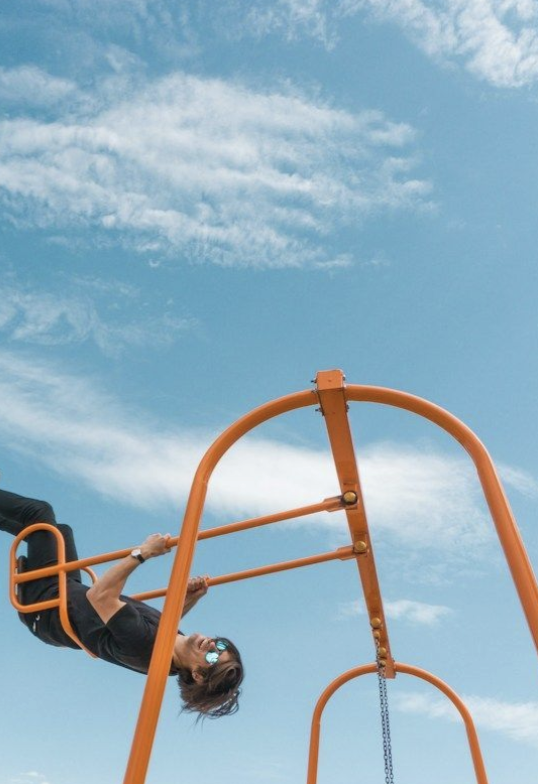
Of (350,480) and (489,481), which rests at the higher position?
(350,480)

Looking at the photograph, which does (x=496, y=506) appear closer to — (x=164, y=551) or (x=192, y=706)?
(x=164, y=551)

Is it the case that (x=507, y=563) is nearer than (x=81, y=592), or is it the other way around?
(x=507, y=563)

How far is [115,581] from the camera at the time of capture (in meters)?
4.64

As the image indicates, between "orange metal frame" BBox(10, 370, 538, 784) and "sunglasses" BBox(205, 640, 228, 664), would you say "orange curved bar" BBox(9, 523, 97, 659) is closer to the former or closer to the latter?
"orange metal frame" BBox(10, 370, 538, 784)

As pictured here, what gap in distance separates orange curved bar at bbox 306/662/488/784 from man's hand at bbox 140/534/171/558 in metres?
2.09

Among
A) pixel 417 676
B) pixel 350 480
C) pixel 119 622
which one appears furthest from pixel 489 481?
pixel 417 676

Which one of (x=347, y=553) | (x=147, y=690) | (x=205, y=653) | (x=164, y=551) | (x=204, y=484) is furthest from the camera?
(x=205, y=653)

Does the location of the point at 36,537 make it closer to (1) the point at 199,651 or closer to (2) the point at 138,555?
(2) the point at 138,555

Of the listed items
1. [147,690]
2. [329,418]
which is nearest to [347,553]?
[329,418]

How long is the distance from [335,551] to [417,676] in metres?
1.59

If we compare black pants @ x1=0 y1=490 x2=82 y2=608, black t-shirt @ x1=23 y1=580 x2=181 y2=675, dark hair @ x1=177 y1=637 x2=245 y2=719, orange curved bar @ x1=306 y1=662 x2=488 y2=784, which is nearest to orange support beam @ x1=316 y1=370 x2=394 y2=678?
orange curved bar @ x1=306 y1=662 x2=488 y2=784

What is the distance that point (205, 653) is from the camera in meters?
5.22

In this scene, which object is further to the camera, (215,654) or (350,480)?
(215,654)

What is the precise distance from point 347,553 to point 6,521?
90.2 inches
